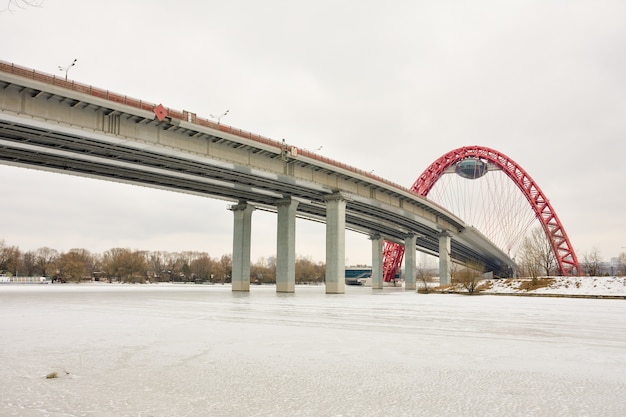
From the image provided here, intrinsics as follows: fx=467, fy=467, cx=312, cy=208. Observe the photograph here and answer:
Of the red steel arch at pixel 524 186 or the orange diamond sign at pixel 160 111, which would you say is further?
the red steel arch at pixel 524 186

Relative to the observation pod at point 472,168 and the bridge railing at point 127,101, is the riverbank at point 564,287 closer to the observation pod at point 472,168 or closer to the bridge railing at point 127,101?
the bridge railing at point 127,101

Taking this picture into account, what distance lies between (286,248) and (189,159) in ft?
65.9

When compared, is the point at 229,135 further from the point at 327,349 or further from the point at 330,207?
the point at 327,349

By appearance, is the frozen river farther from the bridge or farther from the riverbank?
the riverbank

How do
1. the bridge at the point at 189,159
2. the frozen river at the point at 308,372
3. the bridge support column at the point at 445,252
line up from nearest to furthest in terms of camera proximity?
the frozen river at the point at 308,372 < the bridge at the point at 189,159 < the bridge support column at the point at 445,252

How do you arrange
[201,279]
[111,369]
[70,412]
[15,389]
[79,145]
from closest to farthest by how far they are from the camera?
[70,412] < [15,389] < [111,369] < [79,145] < [201,279]

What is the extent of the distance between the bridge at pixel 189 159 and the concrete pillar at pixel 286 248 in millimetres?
122

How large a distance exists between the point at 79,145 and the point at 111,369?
32.1 metres

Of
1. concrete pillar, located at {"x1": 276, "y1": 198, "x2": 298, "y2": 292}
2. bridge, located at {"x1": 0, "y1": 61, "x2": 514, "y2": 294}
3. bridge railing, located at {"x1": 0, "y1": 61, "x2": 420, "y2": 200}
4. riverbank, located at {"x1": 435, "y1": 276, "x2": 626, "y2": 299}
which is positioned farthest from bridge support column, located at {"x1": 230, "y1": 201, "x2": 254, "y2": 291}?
riverbank, located at {"x1": 435, "y1": 276, "x2": 626, "y2": 299}

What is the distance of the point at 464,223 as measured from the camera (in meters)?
92.4

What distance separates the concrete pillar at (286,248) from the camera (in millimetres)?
56156

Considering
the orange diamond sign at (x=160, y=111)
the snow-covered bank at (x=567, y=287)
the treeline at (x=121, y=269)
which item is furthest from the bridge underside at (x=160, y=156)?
the treeline at (x=121, y=269)

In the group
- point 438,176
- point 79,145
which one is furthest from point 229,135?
point 438,176

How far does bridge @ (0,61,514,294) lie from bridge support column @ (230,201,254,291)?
13cm
